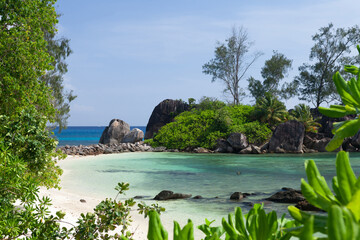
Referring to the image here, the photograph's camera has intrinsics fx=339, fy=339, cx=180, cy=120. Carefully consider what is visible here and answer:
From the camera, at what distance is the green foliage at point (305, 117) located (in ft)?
87.8

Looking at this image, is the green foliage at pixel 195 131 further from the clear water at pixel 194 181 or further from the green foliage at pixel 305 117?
the clear water at pixel 194 181

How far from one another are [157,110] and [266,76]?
1317 cm

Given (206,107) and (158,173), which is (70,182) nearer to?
(158,173)

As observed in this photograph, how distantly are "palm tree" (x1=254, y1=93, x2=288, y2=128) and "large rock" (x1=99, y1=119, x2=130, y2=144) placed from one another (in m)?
13.0

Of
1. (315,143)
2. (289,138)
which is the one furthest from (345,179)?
(315,143)

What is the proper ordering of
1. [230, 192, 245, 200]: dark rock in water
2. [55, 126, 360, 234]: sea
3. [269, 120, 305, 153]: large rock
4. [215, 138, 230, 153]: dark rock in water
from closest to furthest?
[55, 126, 360, 234]: sea
[230, 192, 245, 200]: dark rock in water
[269, 120, 305, 153]: large rock
[215, 138, 230, 153]: dark rock in water

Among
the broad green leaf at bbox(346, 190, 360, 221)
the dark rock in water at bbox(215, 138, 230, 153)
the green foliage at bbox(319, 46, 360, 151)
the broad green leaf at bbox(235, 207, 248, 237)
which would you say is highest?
the green foliage at bbox(319, 46, 360, 151)

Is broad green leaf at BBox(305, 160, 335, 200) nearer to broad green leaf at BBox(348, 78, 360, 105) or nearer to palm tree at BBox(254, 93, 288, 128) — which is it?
broad green leaf at BBox(348, 78, 360, 105)

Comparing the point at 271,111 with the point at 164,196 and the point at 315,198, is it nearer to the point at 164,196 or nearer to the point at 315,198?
the point at 164,196

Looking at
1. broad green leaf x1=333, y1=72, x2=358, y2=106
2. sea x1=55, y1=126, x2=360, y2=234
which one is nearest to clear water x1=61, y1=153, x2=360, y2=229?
sea x1=55, y1=126, x2=360, y2=234

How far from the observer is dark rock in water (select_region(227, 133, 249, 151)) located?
25.3 metres

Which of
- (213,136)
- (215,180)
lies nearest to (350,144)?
(213,136)

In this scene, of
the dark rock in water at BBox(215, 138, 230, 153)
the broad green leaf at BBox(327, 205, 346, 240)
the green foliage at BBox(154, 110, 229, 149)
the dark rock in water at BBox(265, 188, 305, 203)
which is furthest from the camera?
the green foliage at BBox(154, 110, 229, 149)

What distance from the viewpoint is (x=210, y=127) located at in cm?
2958
